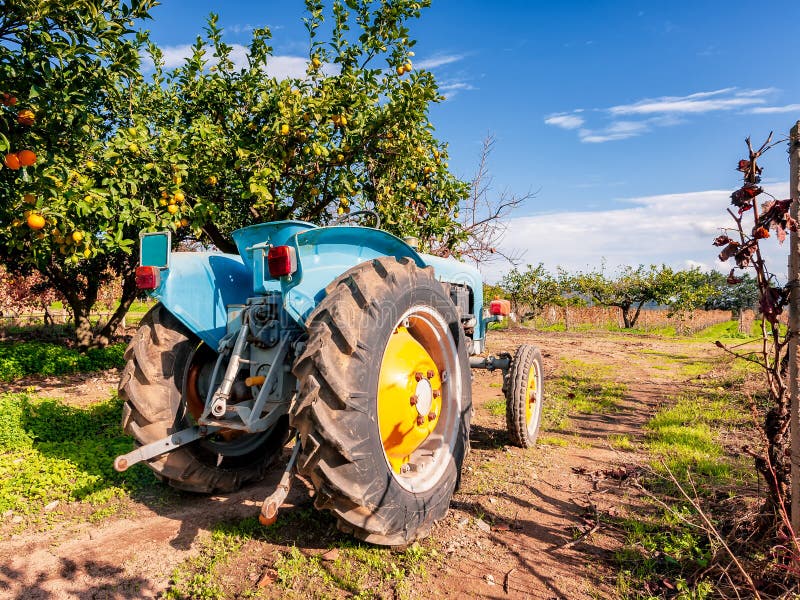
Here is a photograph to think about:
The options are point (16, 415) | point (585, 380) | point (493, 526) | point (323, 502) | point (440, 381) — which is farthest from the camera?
point (585, 380)

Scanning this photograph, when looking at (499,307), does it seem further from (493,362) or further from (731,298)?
(731,298)

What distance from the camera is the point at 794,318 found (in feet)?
6.67

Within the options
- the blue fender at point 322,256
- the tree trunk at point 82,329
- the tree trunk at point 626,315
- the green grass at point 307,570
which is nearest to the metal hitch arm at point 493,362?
the blue fender at point 322,256

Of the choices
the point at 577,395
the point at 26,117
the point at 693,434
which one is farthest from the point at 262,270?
the point at 577,395

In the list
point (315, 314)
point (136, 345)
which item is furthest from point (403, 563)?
point (136, 345)

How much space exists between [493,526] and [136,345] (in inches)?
97.3

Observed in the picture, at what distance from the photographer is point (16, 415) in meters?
4.84

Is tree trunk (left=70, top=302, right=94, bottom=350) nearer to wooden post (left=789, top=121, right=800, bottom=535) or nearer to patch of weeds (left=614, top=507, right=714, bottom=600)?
patch of weeds (left=614, top=507, right=714, bottom=600)

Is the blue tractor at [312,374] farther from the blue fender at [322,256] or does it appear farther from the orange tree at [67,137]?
the orange tree at [67,137]

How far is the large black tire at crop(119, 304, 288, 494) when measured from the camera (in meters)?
2.86

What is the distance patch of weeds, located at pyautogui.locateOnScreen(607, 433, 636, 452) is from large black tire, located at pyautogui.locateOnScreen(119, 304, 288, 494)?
335 centimetres

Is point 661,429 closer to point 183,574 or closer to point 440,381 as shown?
point 440,381

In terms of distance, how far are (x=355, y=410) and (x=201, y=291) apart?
151 centimetres

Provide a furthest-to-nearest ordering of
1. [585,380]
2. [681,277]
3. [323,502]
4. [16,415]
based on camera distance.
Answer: [681,277] < [585,380] < [16,415] < [323,502]
